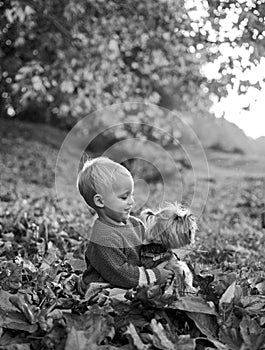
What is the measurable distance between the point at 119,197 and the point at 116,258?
11.7 inches

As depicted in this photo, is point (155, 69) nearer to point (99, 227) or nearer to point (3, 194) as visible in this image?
point (3, 194)

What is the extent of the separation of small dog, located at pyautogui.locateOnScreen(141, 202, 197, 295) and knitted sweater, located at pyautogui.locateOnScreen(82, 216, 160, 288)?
0.06 meters

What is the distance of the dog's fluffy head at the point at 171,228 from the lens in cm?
291

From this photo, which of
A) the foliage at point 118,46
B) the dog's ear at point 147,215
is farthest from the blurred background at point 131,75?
the dog's ear at point 147,215

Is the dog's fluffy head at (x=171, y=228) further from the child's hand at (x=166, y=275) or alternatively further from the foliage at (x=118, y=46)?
the foliage at (x=118, y=46)

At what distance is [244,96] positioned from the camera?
574 centimetres

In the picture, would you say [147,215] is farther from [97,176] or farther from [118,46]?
[118,46]

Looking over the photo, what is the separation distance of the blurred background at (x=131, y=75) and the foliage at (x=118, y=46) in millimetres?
17

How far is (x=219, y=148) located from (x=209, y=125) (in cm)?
102

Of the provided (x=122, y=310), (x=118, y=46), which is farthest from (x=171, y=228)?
(x=118, y=46)

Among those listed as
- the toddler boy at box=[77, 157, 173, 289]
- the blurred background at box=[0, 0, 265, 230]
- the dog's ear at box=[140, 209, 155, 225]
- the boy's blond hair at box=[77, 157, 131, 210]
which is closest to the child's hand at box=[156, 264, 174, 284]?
the toddler boy at box=[77, 157, 173, 289]

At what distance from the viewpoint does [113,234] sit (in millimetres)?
2869

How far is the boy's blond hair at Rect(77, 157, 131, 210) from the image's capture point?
2906 mm

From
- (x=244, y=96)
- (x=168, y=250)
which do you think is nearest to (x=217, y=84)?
(x=244, y=96)
